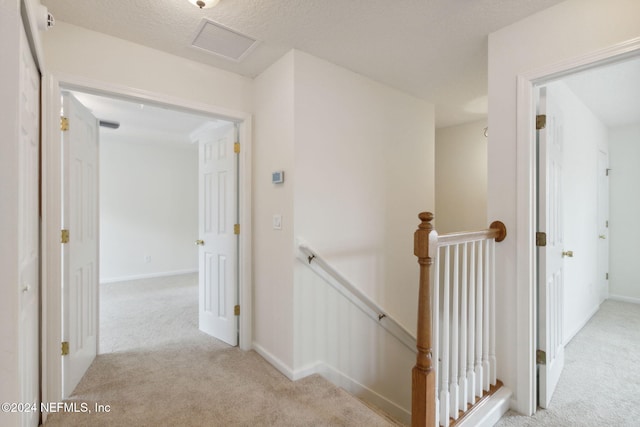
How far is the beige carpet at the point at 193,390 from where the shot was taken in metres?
1.81

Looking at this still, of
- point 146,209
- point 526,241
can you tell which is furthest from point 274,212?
point 146,209

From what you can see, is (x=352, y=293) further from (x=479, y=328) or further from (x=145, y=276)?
(x=145, y=276)

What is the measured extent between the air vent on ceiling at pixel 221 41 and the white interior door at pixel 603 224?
439 cm

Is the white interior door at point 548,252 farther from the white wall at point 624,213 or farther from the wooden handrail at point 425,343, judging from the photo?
the white wall at point 624,213

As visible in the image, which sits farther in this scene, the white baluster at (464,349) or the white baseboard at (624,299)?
the white baseboard at (624,299)

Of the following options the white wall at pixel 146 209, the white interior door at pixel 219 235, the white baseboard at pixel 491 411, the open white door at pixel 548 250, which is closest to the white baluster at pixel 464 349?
the white baseboard at pixel 491 411

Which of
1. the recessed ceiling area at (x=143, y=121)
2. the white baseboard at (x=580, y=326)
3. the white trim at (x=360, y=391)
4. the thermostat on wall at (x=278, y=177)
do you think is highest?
the recessed ceiling area at (x=143, y=121)

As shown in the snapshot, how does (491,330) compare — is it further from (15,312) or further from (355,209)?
(15,312)

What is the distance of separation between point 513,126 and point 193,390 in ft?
8.87

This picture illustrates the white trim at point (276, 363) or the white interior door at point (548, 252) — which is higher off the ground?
the white interior door at point (548, 252)

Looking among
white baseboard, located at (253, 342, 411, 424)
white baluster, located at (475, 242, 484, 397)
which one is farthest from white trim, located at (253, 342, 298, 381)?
white baluster, located at (475, 242, 484, 397)

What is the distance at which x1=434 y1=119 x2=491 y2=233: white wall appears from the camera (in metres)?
4.11

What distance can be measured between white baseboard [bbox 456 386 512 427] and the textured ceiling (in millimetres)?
2274

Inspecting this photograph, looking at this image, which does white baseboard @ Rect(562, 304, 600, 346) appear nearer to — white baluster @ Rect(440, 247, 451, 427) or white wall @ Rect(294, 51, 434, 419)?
white wall @ Rect(294, 51, 434, 419)
